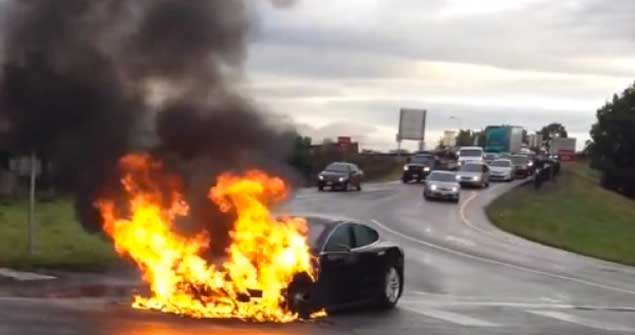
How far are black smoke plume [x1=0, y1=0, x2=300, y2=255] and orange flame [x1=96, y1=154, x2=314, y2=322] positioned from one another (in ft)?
2.14

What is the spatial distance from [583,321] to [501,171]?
173ft

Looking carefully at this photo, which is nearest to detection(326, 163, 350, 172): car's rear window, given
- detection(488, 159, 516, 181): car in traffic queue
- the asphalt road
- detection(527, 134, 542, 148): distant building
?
the asphalt road

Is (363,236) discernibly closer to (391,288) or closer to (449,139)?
(391,288)

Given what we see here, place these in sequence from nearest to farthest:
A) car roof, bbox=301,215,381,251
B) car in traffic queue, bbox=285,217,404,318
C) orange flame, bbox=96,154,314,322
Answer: orange flame, bbox=96,154,314,322 < car in traffic queue, bbox=285,217,404,318 < car roof, bbox=301,215,381,251

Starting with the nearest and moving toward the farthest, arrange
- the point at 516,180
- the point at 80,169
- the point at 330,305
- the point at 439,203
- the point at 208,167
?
the point at 330,305, the point at 208,167, the point at 80,169, the point at 439,203, the point at 516,180

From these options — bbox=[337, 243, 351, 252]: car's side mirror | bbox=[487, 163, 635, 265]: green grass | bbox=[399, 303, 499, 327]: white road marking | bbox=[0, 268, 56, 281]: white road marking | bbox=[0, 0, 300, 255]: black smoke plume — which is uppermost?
bbox=[0, 0, 300, 255]: black smoke plume

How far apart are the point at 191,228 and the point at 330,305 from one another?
210cm

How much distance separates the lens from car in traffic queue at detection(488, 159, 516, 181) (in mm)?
68875

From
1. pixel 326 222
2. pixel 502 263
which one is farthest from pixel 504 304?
pixel 502 263

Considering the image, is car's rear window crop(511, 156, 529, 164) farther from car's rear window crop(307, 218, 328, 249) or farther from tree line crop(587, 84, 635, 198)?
car's rear window crop(307, 218, 328, 249)

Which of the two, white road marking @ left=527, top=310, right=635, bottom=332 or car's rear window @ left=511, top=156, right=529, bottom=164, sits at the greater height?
car's rear window @ left=511, top=156, right=529, bottom=164

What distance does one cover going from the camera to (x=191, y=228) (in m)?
15.0

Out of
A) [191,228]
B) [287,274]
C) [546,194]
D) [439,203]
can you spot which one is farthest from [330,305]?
[546,194]

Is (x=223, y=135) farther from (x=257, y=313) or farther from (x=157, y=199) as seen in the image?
(x=257, y=313)
